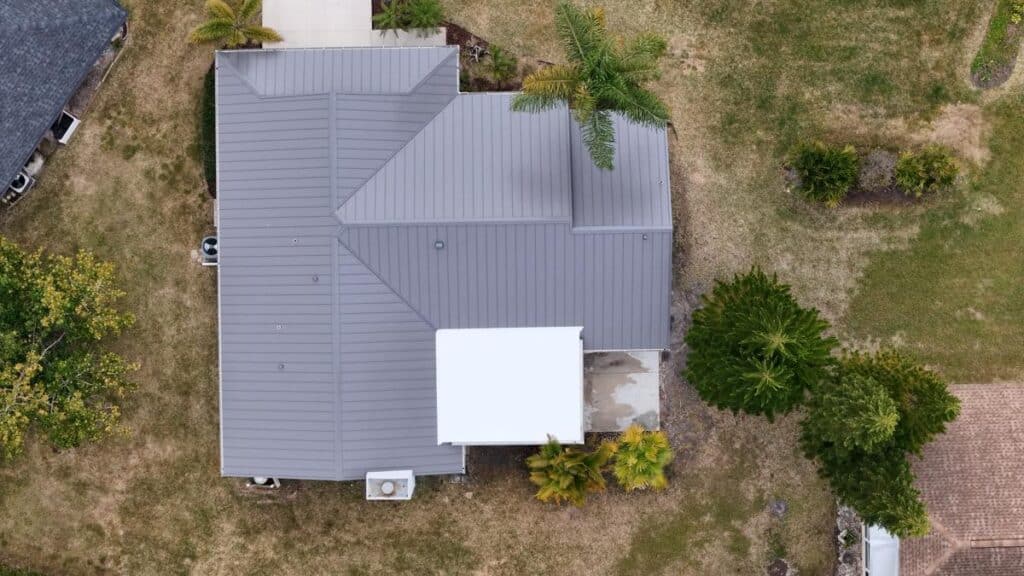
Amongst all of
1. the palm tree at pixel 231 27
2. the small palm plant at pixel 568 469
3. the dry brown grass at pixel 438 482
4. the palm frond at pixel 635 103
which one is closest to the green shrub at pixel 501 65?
the dry brown grass at pixel 438 482

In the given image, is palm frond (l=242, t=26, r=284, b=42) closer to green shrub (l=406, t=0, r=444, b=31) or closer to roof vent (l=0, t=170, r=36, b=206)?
green shrub (l=406, t=0, r=444, b=31)

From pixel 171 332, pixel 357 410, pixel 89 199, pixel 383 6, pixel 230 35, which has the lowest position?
pixel 357 410

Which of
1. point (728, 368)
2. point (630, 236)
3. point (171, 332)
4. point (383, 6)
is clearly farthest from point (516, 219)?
point (171, 332)

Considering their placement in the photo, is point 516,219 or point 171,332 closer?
point 516,219

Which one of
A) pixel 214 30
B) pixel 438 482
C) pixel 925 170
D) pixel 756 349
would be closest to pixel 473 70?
pixel 214 30

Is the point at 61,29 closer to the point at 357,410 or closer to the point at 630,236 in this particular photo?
the point at 357,410

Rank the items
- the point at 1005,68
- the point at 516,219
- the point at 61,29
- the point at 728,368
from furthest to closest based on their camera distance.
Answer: the point at 1005,68 → the point at 61,29 → the point at 516,219 → the point at 728,368

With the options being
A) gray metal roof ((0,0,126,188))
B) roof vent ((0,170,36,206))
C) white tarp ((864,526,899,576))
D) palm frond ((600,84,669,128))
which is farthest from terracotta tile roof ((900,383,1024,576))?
roof vent ((0,170,36,206))

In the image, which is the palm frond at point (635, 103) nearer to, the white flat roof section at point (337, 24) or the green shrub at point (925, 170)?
the white flat roof section at point (337, 24)
